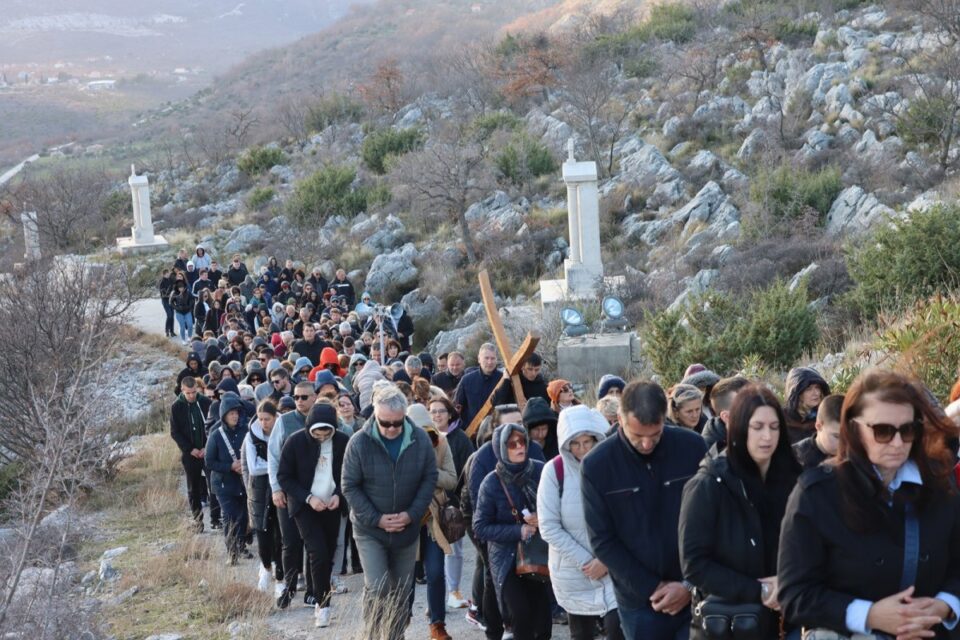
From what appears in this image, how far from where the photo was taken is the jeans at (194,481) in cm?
1214

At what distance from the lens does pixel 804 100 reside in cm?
3200

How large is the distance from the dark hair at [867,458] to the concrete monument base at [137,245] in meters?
34.7

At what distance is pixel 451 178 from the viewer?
1185 inches

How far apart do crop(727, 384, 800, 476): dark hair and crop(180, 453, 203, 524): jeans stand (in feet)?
27.9

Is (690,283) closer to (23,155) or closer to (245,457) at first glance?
(245,457)

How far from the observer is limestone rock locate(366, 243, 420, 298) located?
28719mm

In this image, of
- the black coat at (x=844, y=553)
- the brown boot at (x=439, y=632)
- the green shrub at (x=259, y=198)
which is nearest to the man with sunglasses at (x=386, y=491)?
the brown boot at (x=439, y=632)

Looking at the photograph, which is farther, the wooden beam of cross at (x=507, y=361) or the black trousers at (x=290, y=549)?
the wooden beam of cross at (x=507, y=361)

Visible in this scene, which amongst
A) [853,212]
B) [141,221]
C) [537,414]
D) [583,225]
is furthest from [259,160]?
[537,414]

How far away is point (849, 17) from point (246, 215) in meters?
21.2

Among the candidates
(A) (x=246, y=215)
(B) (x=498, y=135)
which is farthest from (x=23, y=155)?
(B) (x=498, y=135)

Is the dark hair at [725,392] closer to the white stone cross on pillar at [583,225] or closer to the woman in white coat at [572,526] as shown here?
the woman in white coat at [572,526]

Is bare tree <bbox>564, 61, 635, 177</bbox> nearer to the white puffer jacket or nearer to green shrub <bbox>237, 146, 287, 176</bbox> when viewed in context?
green shrub <bbox>237, 146, 287, 176</bbox>

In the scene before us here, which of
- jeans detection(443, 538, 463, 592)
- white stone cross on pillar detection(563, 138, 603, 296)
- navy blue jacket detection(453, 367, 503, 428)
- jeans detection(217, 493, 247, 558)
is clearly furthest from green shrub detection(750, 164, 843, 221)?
jeans detection(443, 538, 463, 592)
